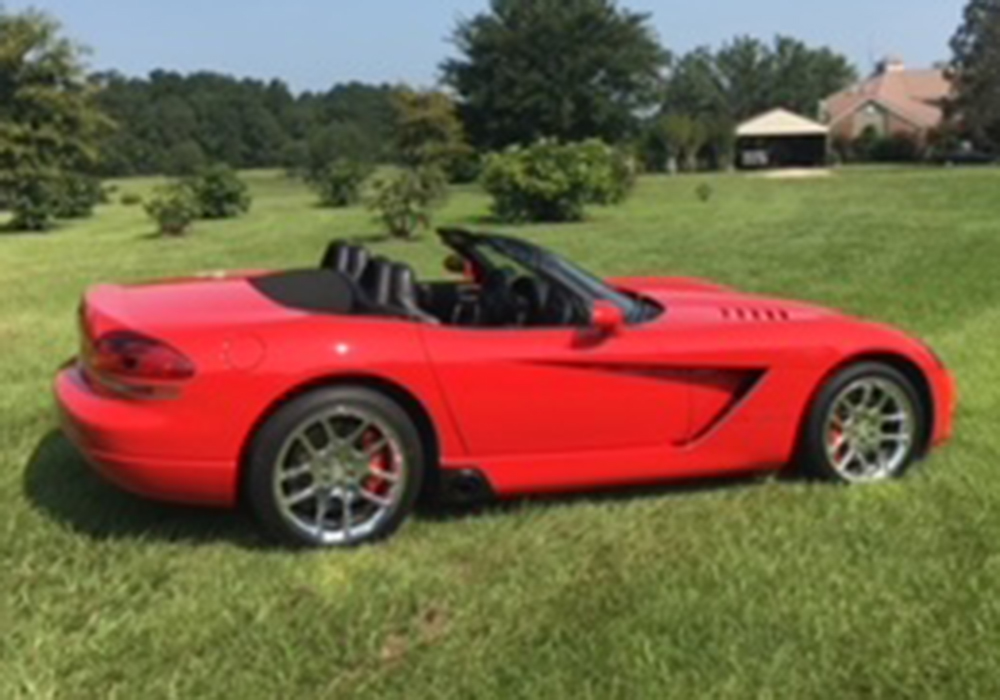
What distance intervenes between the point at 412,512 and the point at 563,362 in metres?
0.85

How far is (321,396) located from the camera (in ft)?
14.3

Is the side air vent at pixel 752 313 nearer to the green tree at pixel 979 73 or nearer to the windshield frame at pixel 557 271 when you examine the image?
the windshield frame at pixel 557 271

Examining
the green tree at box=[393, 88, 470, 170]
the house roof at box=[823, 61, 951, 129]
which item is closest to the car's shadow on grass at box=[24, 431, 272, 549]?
the green tree at box=[393, 88, 470, 170]

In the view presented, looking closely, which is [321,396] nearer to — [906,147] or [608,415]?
[608,415]

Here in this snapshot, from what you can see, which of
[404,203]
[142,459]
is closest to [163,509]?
[142,459]

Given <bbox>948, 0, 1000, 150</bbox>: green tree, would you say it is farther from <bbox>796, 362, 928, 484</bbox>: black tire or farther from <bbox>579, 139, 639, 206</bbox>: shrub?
<bbox>796, 362, 928, 484</bbox>: black tire

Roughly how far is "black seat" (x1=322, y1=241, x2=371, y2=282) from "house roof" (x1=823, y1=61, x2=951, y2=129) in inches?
3153

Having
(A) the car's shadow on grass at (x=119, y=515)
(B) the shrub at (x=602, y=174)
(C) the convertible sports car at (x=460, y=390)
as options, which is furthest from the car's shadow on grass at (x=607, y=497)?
(B) the shrub at (x=602, y=174)

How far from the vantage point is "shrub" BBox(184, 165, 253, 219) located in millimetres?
28625

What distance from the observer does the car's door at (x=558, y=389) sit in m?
4.55

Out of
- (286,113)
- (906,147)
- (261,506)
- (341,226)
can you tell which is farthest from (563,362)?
(286,113)

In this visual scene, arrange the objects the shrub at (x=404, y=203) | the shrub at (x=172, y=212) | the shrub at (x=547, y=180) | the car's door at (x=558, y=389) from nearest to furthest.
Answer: the car's door at (x=558, y=389) < the shrub at (x=404, y=203) < the shrub at (x=172, y=212) < the shrub at (x=547, y=180)

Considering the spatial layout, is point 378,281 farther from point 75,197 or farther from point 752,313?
point 75,197

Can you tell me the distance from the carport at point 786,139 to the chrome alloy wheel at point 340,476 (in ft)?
248
